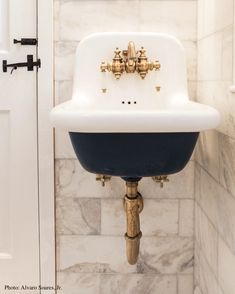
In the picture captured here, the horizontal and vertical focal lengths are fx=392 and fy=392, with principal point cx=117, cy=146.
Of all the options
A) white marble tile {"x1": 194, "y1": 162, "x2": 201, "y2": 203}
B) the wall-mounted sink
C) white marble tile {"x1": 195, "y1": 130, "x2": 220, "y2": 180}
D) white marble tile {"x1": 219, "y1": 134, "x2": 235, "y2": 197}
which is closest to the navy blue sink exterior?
the wall-mounted sink

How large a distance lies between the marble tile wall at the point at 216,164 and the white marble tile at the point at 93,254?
33 centimetres

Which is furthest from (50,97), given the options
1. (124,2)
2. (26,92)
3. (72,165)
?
(124,2)

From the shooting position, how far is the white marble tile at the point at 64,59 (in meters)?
1.64

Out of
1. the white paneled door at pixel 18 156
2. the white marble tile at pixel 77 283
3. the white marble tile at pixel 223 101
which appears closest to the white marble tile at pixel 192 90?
the white marble tile at pixel 223 101

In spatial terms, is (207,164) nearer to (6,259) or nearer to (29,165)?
(29,165)

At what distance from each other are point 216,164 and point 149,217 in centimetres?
44

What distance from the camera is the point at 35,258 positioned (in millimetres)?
1695

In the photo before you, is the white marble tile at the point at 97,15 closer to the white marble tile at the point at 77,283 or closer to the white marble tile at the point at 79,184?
the white marble tile at the point at 79,184

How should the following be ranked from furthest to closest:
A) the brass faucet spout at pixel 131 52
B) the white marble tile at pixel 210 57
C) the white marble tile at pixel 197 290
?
the white marble tile at pixel 197 290, the brass faucet spout at pixel 131 52, the white marble tile at pixel 210 57

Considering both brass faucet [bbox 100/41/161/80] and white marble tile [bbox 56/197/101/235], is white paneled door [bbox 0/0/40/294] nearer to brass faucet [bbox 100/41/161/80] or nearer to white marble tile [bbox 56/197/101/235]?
white marble tile [bbox 56/197/101/235]

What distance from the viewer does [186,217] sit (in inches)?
66.3

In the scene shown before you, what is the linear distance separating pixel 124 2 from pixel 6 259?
47.6 inches

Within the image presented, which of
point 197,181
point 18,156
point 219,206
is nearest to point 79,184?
point 18,156

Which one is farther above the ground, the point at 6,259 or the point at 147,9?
the point at 147,9
